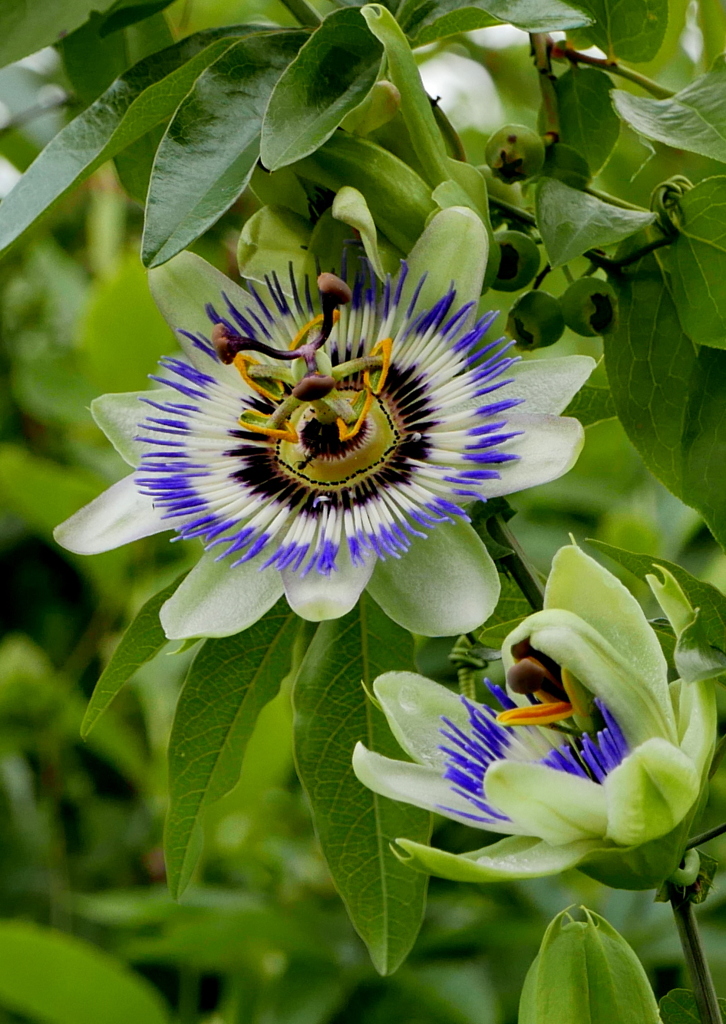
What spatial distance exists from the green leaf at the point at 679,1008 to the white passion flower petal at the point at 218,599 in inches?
14.6

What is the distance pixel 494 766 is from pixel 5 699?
1655 mm

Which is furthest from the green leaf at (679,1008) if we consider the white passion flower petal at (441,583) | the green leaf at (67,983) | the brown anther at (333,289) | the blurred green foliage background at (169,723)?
the green leaf at (67,983)

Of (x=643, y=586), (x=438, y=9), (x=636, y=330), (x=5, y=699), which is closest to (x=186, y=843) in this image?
(x=636, y=330)

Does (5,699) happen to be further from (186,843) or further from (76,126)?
(76,126)

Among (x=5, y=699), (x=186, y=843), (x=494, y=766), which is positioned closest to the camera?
(x=494, y=766)

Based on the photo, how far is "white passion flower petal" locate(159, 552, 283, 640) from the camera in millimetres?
872

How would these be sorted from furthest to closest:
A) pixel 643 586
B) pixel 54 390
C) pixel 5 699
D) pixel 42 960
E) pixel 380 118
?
1. pixel 54 390
2. pixel 5 699
3. pixel 643 586
4. pixel 42 960
5. pixel 380 118

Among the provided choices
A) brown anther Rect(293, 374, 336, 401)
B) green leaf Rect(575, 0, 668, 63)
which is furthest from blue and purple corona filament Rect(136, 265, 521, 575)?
green leaf Rect(575, 0, 668, 63)

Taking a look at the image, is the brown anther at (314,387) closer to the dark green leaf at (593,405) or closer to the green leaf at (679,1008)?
the dark green leaf at (593,405)

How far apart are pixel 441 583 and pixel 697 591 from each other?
173 millimetres

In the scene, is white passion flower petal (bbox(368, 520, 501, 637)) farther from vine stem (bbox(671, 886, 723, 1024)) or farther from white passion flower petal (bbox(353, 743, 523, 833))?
vine stem (bbox(671, 886, 723, 1024))

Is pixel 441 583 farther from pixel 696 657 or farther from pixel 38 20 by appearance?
pixel 38 20

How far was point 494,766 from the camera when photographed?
2.26 feet

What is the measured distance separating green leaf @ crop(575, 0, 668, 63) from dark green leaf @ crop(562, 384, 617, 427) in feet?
0.94
